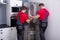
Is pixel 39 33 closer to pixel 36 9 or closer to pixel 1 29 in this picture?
pixel 36 9

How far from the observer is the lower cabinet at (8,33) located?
13.8ft

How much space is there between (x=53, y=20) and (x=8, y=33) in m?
1.40

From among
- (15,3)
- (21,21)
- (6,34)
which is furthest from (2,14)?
(21,21)

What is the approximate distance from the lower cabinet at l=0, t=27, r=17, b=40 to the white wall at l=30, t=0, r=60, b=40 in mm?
1009

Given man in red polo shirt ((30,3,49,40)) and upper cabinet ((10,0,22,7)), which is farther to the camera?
upper cabinet ((10,0,22,7))

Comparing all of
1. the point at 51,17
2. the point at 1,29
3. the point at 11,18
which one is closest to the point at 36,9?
the point at 51,17

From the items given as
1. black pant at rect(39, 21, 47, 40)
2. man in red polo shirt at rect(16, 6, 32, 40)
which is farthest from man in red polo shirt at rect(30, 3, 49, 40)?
man in red polo shirt at rect(16, 6, 32, 40)

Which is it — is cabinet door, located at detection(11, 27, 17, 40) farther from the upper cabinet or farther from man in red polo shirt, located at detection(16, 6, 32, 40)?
the upper cabinet

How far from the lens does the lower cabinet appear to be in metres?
4.20

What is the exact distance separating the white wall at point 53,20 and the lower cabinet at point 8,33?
1009mm

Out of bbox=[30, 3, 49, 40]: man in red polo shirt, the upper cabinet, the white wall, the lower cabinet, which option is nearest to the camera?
the white wall

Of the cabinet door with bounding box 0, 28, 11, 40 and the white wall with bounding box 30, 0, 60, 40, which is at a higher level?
the white wall with bounding box 30, 0, 60, 40

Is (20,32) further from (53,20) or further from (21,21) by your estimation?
(53,20)

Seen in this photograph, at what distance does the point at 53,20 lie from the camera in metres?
3.88
